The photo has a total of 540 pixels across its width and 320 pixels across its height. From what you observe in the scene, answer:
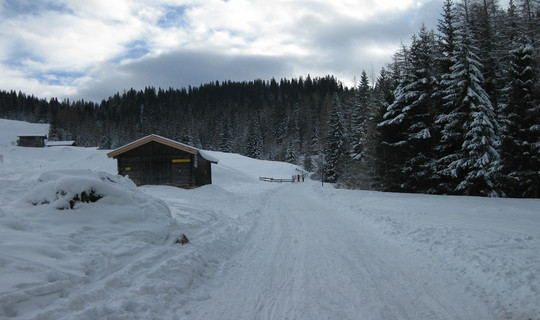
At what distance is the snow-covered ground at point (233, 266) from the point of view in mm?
4012

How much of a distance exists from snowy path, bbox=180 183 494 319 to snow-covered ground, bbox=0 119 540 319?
0.03m

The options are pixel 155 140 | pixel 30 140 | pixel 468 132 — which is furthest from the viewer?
pixel 30 140

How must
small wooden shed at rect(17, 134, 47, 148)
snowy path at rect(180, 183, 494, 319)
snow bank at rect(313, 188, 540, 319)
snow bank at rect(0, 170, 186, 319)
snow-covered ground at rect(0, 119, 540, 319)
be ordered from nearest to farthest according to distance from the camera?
1. snow bank at rect(0, 170, 186, 319)
2. snow-covered ground at rect(0, 119, 540, 319)
3. snowy path at rect(180, 183, 494, 319)
4. snow bank at rect(313, 188, 540, 319)
5. small wooden shed at rect(17, 134, 47, 148)

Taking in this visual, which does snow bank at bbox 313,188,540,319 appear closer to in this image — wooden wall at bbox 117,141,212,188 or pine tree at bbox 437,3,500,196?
Answer: pine tree at bbox 437,3,500,196

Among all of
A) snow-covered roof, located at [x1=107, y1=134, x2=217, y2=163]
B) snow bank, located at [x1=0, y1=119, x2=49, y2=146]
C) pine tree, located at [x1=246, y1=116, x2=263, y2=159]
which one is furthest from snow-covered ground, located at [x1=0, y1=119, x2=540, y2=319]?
snow bank, located at [x1=0, y1=119, x2=49, y2=146]

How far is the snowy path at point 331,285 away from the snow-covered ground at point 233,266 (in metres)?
0.03

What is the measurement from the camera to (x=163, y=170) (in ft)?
77.4

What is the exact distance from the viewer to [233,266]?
6352 millimetres

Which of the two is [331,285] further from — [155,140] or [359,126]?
[359,126]

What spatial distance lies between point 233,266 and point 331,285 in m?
2.15

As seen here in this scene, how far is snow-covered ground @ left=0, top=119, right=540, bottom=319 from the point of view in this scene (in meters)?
4.01

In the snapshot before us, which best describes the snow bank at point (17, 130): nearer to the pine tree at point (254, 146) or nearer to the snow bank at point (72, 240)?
the pine tree at point (254, 146)

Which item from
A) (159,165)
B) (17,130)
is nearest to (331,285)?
(159,165)

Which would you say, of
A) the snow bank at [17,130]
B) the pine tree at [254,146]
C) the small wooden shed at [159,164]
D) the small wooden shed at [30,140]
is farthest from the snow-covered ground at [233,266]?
the snow bank at [17,130]
